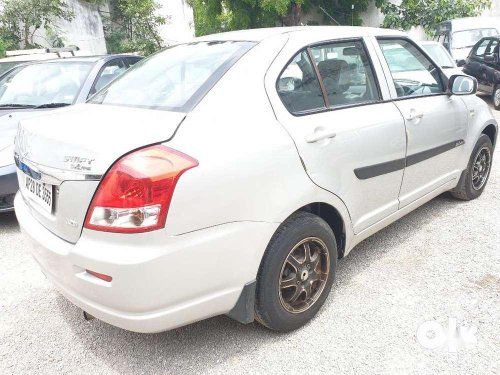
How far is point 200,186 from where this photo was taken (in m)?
1.94

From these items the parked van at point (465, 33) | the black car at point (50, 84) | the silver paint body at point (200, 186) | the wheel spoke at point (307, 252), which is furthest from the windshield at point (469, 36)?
the wheel spoke at point (307, 252)

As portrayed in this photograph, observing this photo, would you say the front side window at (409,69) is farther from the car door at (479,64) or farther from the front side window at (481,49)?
the front side window at (481,49)

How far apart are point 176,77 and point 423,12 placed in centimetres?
1772

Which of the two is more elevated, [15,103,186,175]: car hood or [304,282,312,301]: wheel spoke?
[15,103,186,175]: car hood

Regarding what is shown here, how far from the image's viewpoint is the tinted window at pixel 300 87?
96.1 inches

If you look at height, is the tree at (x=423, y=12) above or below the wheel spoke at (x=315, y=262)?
above

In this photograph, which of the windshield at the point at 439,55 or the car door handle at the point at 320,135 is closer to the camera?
the car door handle at the point at 320,135

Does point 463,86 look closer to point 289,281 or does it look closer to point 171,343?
point 289,281

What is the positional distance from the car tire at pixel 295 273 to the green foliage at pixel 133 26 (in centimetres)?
1737

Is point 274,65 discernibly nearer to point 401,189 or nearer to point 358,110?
point 358,110

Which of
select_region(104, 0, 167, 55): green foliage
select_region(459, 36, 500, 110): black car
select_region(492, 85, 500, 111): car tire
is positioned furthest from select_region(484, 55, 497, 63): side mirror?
select_region(104, 0, 167, 55): green foliage

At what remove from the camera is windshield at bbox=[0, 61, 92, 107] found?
494cm

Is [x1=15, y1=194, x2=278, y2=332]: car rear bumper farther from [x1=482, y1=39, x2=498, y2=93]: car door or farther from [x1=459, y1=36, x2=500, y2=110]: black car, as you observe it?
[x1=482, y1=39, x2=498, y2=93]: car door

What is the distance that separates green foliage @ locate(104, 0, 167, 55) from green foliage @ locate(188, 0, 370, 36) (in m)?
3.02
